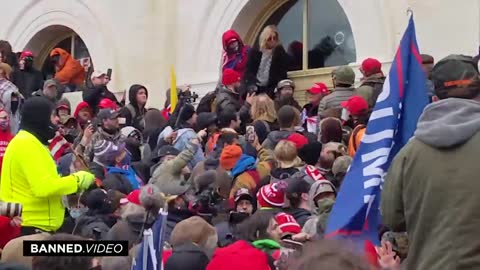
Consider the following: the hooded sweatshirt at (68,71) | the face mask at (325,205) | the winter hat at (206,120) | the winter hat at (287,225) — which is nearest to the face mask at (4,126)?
the winter hat at (206,120)

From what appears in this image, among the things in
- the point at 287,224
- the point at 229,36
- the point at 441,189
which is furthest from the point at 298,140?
the point at 441,189

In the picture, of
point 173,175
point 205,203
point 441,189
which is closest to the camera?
point 441,189

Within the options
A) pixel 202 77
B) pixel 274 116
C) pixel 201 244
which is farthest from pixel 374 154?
pixel 202 77

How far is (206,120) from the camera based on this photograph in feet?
33.6

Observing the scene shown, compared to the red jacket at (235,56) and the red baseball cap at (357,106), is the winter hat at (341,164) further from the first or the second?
the red jacket at (235,56)

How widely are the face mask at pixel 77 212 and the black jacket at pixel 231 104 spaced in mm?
2688

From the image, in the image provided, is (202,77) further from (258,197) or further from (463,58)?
(463,58)

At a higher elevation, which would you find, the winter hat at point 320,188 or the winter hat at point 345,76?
the winter hat at point 345,76

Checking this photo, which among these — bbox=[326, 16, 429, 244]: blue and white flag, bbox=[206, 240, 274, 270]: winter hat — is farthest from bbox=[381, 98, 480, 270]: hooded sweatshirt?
bbox=[206, 240, 274, 270]: winter hat

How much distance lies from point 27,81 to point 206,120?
4.76 meters

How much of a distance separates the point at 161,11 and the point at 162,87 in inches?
43.7

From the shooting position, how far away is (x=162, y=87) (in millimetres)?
13867

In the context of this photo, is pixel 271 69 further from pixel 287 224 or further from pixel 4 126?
pixel 287 224

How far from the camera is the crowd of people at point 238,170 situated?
4.05m
